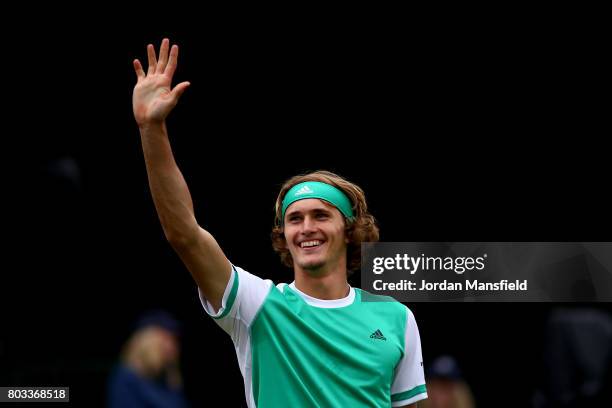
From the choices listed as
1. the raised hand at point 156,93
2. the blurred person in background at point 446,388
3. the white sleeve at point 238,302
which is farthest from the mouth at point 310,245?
the blurred person in background at point 446,388

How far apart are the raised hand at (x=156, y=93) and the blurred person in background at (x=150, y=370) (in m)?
3.67

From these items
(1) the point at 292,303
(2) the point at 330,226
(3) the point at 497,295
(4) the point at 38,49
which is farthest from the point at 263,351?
(4) the point at 38,49

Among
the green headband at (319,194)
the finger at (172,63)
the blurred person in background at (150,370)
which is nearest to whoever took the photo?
the finger at (172,63)

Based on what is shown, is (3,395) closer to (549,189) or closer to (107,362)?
(107,362)

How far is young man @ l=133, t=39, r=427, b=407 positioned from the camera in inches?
156

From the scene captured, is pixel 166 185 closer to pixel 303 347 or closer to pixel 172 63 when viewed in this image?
pixel 172 63

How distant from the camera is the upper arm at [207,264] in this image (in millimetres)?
3998

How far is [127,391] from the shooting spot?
291 inches

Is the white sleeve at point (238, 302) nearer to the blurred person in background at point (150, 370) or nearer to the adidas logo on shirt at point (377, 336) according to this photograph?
the adidas logo on shirt at point (377, 336)

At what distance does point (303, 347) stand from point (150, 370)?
339 centimetres

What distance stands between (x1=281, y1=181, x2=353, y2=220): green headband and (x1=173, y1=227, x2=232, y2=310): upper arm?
0.56 m

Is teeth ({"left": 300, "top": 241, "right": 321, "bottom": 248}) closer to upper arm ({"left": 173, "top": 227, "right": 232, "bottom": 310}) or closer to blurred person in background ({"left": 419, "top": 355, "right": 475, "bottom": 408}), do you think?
upper arm ({"left": 173, "top": 227, "right": 232, "bottom": 310})

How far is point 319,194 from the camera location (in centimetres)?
455

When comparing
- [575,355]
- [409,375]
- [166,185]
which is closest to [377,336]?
[409,375]
